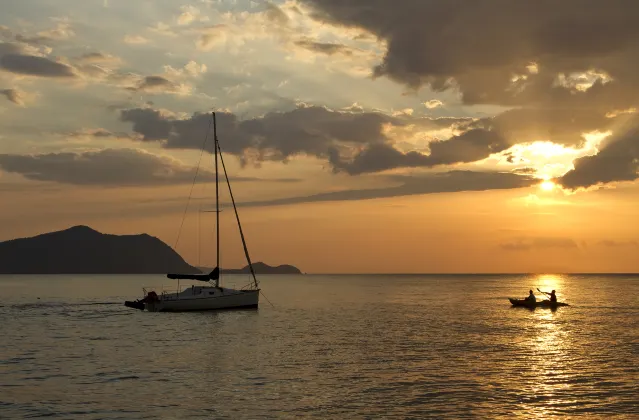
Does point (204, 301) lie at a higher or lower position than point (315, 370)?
higher

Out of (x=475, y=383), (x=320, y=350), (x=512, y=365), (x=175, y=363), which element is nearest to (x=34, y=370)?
(x=175, y=363)

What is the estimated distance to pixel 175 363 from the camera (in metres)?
46.5

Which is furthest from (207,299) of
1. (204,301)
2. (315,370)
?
(315,370)

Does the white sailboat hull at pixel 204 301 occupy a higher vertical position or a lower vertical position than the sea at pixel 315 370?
higher

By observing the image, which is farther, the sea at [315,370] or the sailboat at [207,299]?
the sailboat at [207,299]

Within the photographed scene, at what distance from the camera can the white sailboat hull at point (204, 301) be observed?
88.3 meters

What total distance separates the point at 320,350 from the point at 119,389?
2045 cm

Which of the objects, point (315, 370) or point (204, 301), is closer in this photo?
point (315, 370)

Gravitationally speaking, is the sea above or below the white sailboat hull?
below

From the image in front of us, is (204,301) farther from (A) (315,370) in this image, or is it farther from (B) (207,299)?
(A) (315,370)

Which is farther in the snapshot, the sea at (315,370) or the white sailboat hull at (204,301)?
the white sailboat hull at (204,301)

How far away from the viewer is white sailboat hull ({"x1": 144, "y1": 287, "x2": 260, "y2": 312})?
8831 centimetres

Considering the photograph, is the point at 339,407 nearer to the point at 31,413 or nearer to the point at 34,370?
the point at 31,413

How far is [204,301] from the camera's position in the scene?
290ft
